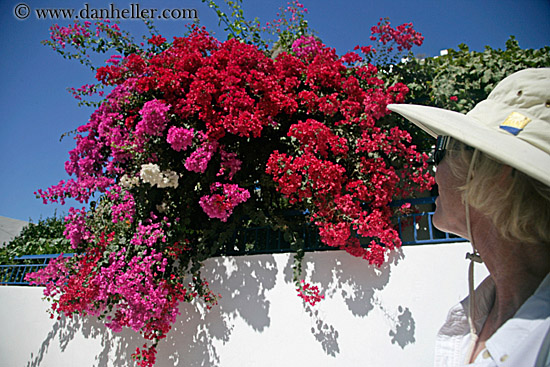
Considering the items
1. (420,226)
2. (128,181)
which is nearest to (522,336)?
(420,226)

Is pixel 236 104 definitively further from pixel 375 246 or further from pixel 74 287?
pixel 74 287

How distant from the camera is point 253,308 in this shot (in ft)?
9.97

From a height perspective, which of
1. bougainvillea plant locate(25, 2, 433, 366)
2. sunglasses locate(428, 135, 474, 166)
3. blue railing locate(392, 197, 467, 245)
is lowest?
sunglasses locate(428, 135, 474, 166)

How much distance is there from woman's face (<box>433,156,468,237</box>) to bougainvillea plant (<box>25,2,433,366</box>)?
5.08 feet

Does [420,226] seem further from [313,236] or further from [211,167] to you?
[211,167]

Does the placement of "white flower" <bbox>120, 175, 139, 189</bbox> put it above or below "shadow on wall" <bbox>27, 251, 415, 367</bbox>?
above

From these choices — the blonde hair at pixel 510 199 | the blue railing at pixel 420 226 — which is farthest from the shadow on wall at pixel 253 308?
the blonde hair at pixel 510 199

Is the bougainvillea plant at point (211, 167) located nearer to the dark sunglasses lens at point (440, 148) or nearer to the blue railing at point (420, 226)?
the blue railing at point (420, 226)

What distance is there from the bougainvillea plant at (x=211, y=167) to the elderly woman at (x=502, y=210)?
5.18 ft

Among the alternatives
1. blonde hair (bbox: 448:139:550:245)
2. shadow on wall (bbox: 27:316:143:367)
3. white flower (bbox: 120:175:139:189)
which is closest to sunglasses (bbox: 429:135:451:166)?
blonde hair (bbox: 448:139:550:245)

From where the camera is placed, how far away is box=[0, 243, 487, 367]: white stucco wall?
8.00 ft

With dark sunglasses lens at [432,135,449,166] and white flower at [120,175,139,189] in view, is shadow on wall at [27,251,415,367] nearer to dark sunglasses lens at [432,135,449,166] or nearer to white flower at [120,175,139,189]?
white flower at [120,175,139,189]

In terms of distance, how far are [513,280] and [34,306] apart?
6.03m

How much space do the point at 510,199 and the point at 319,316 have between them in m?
2.21
